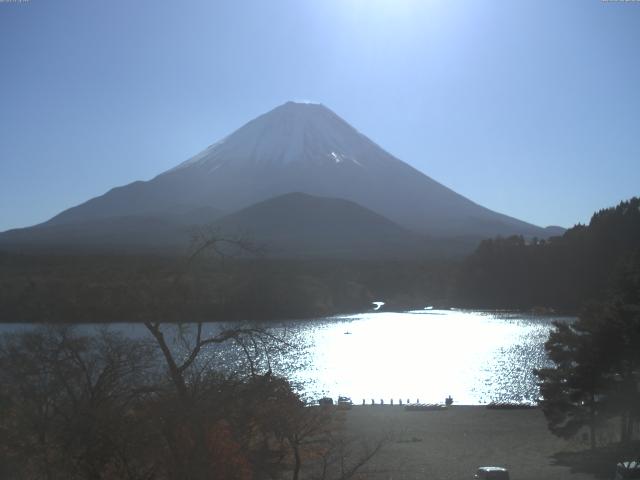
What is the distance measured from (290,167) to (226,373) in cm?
7617

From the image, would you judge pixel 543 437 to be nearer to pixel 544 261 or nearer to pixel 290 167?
pixel 544 261

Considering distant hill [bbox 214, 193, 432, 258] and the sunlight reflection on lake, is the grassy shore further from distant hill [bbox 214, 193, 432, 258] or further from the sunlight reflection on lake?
distant hill [bbox 214, 193, 432, 258]

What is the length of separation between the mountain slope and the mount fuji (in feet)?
0.34

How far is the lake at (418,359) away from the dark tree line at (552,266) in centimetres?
330

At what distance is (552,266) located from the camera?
40000 millimetres

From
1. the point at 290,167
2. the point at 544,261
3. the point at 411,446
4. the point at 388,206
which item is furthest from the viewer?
the point at 290,167

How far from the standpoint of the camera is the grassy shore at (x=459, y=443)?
9234 millimetres

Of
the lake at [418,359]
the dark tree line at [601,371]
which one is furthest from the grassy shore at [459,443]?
the lake at [418,359]

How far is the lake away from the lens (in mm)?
17938

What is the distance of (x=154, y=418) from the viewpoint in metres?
3.36

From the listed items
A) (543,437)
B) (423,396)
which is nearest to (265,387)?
(543,437)

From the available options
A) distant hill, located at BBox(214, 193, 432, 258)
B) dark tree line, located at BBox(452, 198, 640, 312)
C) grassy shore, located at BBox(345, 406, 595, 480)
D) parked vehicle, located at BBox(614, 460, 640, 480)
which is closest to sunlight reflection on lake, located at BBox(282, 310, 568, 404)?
grassy shore, located at BBox(345, 406, 595, 480)

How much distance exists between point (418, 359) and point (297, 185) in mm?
53223

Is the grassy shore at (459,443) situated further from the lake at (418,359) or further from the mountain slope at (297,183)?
the mountain slope at (297,183)
